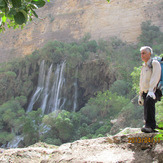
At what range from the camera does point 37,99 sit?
2370 centimetres

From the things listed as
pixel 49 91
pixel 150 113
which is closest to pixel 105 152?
pixel 150 113

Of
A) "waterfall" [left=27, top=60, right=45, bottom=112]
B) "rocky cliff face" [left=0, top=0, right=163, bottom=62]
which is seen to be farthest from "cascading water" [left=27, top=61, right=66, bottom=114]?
"rocky cliff face" [left=0, top=0, right=163, bottom=62]

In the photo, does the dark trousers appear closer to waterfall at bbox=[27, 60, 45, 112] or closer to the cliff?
the cliff

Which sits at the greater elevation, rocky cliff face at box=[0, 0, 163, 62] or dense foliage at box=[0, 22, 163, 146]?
rocky cliff face at box=[0, 0, 163, 62]

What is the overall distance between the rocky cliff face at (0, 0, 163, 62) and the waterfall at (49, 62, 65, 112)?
8373mm

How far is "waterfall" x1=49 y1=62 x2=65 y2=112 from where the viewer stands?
21672 mm

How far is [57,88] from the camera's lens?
2275 centimetres

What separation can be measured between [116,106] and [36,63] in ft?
48.9

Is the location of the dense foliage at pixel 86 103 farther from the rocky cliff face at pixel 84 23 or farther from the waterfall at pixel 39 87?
the rocky cliff face at pixel 84 23

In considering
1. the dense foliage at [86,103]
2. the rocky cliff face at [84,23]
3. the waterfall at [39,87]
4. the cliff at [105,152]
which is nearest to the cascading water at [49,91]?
the waterfall at [39,87]

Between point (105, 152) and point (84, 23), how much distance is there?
32655 millimetres

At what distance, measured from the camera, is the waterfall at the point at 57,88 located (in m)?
21.7

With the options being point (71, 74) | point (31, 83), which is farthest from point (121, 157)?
point (31, 83)

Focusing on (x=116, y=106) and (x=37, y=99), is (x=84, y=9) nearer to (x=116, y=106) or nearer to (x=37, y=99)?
(x=37, y=99)
